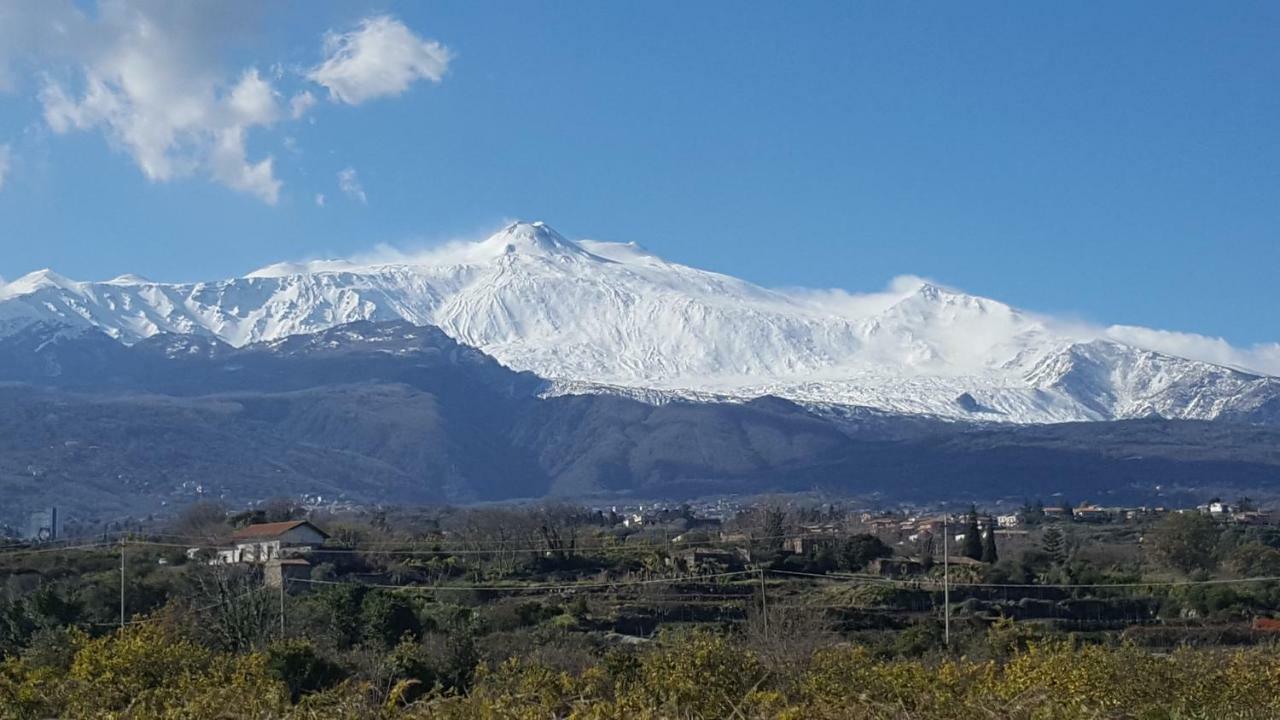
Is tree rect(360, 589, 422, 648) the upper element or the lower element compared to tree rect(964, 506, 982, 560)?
lower

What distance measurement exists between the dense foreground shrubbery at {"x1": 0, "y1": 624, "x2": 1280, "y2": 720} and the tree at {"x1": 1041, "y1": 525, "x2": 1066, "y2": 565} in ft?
131

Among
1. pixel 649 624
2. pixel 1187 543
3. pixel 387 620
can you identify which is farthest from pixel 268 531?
pixel 1187 543

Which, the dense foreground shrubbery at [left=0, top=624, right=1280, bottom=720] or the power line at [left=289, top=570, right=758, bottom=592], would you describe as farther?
the power line at [left=289, top=570, right=758, bottom=592]

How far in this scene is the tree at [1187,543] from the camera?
5953 centimetres

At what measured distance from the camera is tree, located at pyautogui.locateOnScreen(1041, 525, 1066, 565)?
6319cm

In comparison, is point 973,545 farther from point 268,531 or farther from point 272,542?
point 268,531

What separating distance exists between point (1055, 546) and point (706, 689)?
51402mm

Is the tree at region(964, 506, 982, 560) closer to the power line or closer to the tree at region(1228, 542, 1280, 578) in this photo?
the tree at region(1228, 542, 1280, 578)

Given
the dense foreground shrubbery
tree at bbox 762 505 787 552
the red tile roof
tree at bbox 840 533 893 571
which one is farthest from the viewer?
tree at bbox 762 505 787 552

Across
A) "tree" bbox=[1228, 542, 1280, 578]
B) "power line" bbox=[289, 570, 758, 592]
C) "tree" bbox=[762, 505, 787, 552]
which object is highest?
"tree" bbox=[762, 505, 787, 552]

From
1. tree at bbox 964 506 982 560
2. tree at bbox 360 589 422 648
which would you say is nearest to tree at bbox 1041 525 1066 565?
tree at bbox 964 506 982 560

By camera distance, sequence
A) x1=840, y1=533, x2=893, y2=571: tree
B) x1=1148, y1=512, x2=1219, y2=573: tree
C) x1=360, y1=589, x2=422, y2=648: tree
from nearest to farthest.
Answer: x1=360, y1=589, x2=422, y2=648: tree → x1=840, y1=533, x2=893, y2=571: tree → x1=1148, y1=512, x2=1219, y2=573: tree

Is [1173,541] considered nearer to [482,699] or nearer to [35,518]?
A: [482,699]

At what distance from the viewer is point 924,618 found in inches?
1770
